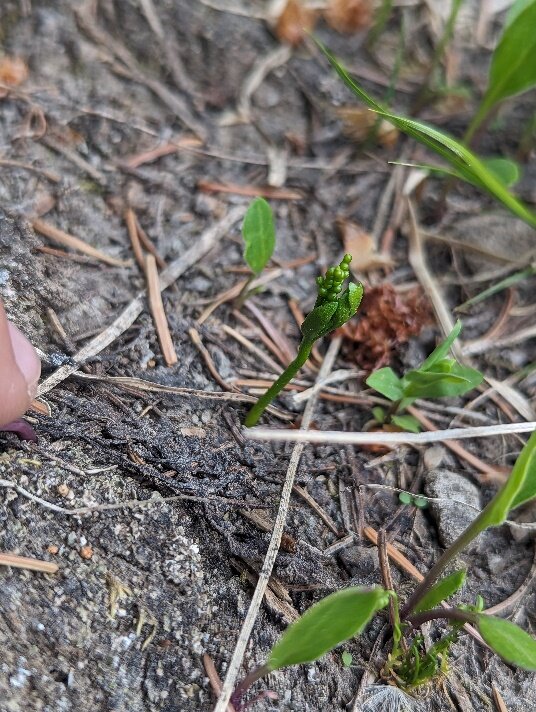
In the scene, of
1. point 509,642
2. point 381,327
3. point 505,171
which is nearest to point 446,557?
point 509,642

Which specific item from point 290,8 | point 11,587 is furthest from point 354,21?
point 11,587

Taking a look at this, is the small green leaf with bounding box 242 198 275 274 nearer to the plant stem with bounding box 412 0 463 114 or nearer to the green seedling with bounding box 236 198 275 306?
the green seedling with bounding box 236 198 275 306

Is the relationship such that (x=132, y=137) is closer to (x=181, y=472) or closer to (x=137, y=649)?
(x=181, y=472)

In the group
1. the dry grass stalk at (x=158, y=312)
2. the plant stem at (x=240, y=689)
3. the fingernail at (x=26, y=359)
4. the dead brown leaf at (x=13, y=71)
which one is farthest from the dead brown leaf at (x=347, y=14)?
the plant stem at (x=240, y=689)

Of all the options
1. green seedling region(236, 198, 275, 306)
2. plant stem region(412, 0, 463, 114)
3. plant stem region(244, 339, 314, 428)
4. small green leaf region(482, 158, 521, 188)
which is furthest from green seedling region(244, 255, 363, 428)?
plant stem region(412, 0, 463, 114)

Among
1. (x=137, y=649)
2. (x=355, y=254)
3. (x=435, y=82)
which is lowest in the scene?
(x=137, y=649)

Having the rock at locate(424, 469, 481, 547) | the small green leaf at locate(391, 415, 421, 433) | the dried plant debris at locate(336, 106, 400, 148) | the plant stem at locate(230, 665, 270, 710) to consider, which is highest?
the dried plant debris at locate(336, 106, 400, 148)

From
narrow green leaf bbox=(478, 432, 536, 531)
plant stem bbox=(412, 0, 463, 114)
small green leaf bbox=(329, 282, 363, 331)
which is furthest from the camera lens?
plant stem bbox=(412, 0, 463, 114)
